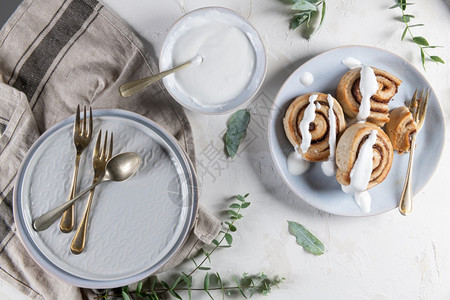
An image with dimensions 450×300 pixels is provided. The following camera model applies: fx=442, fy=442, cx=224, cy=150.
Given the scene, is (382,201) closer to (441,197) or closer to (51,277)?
(441,197)

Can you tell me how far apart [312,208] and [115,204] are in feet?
1.35

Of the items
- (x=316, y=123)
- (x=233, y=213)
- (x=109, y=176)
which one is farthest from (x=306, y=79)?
(x=109, y=176)

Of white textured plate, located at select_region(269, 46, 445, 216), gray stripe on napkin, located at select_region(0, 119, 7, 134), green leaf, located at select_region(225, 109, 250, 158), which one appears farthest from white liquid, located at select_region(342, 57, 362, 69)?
gray stripe on napkin, located at select_region(0, 119, 7, 134)

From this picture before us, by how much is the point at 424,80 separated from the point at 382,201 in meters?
0.26

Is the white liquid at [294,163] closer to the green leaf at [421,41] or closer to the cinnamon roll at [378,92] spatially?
the cinnamon roll at [378,92]

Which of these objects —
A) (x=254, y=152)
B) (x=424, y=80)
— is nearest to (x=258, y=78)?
(x=254, y=152)

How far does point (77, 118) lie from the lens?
0.81 meters

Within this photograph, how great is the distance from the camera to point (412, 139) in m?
0.88

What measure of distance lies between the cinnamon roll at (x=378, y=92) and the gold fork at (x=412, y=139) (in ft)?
0.21

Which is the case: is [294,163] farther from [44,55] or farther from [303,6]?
[44,55]

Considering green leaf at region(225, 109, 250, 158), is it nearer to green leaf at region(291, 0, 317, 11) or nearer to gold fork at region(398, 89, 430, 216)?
green leaf at region(291, 0, 317, 11)

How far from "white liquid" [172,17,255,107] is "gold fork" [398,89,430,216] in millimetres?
346

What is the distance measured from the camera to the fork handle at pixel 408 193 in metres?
0.88

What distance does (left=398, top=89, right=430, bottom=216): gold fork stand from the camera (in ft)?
2.90
